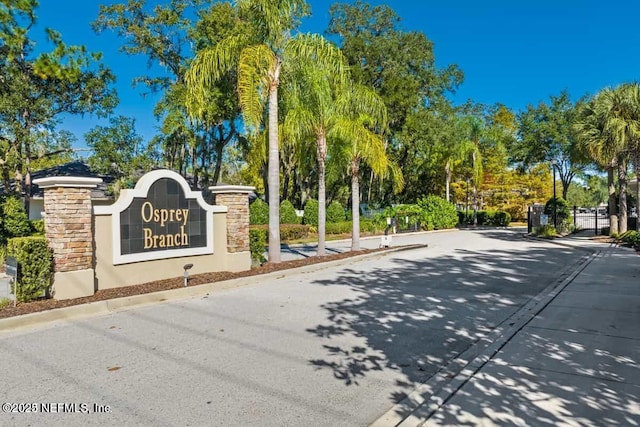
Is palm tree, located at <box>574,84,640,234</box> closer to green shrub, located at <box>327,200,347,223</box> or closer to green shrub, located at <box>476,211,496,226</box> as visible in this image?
green shrub, located at <box>327,200,347,223</box>

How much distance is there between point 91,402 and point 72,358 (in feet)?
4.53

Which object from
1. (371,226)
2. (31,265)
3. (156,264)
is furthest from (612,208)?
(31,265)

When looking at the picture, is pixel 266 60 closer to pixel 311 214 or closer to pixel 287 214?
pixel 287 214

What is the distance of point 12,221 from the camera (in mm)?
14109

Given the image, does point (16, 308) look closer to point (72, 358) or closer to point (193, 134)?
point (72, 358)

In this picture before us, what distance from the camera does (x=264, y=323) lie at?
664 centimetres

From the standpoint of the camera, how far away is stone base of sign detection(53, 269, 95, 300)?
756 centimetres

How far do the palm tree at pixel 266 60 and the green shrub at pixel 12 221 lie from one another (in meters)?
6.93

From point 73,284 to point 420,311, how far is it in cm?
613

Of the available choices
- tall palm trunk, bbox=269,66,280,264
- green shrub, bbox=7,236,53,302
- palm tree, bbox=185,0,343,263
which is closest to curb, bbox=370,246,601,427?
green shrub, bbox=7,236,53,302

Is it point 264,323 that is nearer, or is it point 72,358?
point 72,358

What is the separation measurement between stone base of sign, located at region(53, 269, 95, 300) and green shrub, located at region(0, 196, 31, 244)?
8437mm

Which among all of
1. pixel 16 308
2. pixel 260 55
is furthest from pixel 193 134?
pixel 16 308

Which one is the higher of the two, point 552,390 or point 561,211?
point 561,211
